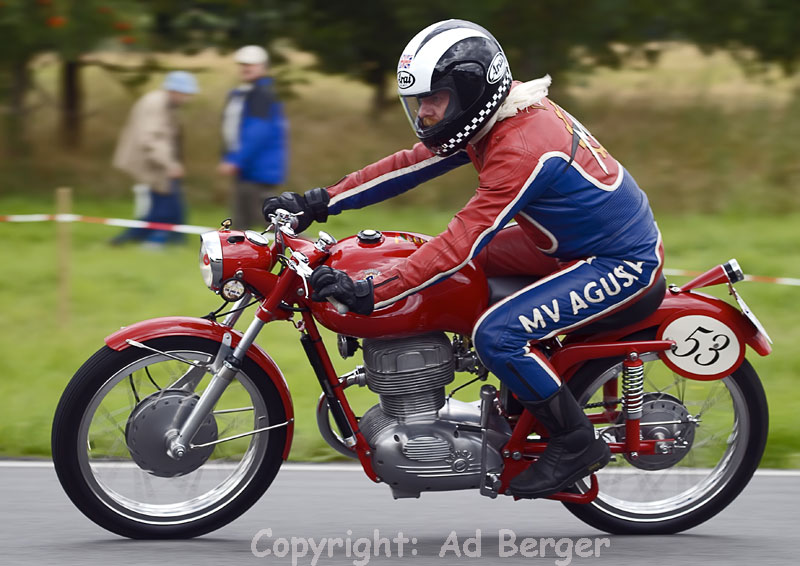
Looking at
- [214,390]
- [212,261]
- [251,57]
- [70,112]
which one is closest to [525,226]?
[212,261]

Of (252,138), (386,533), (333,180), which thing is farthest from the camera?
→ (333,180)

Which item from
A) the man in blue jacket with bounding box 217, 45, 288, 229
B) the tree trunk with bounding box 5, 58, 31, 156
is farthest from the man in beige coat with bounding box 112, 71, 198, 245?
the tree trunk with bounding box 5, 58, 31, 156

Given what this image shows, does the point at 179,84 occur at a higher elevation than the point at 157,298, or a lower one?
higher

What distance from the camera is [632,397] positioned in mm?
5039

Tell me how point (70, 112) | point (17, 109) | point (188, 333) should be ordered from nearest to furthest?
1. point (188, 333)
2. point (17, 109)
3. point (70, 112)

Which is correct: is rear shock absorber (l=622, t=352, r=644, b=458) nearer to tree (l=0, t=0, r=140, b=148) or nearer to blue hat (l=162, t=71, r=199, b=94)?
blue hat (l=162, t=71, r=199, b=94)

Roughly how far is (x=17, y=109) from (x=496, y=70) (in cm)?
1020

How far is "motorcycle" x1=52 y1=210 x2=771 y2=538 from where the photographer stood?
4832mm

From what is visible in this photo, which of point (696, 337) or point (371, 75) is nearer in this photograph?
point (696, 337)

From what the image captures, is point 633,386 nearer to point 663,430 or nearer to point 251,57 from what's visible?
point 663,430

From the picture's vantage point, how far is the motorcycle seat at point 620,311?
4.90 metres

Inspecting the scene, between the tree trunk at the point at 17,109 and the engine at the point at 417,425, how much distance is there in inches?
350

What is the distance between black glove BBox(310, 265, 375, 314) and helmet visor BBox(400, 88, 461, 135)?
0.59 m

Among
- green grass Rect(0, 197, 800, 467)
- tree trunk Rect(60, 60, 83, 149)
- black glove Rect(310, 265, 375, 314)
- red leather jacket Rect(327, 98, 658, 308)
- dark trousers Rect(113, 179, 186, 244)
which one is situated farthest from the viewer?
tree trunk Rect(60, 60, 83, 149)
